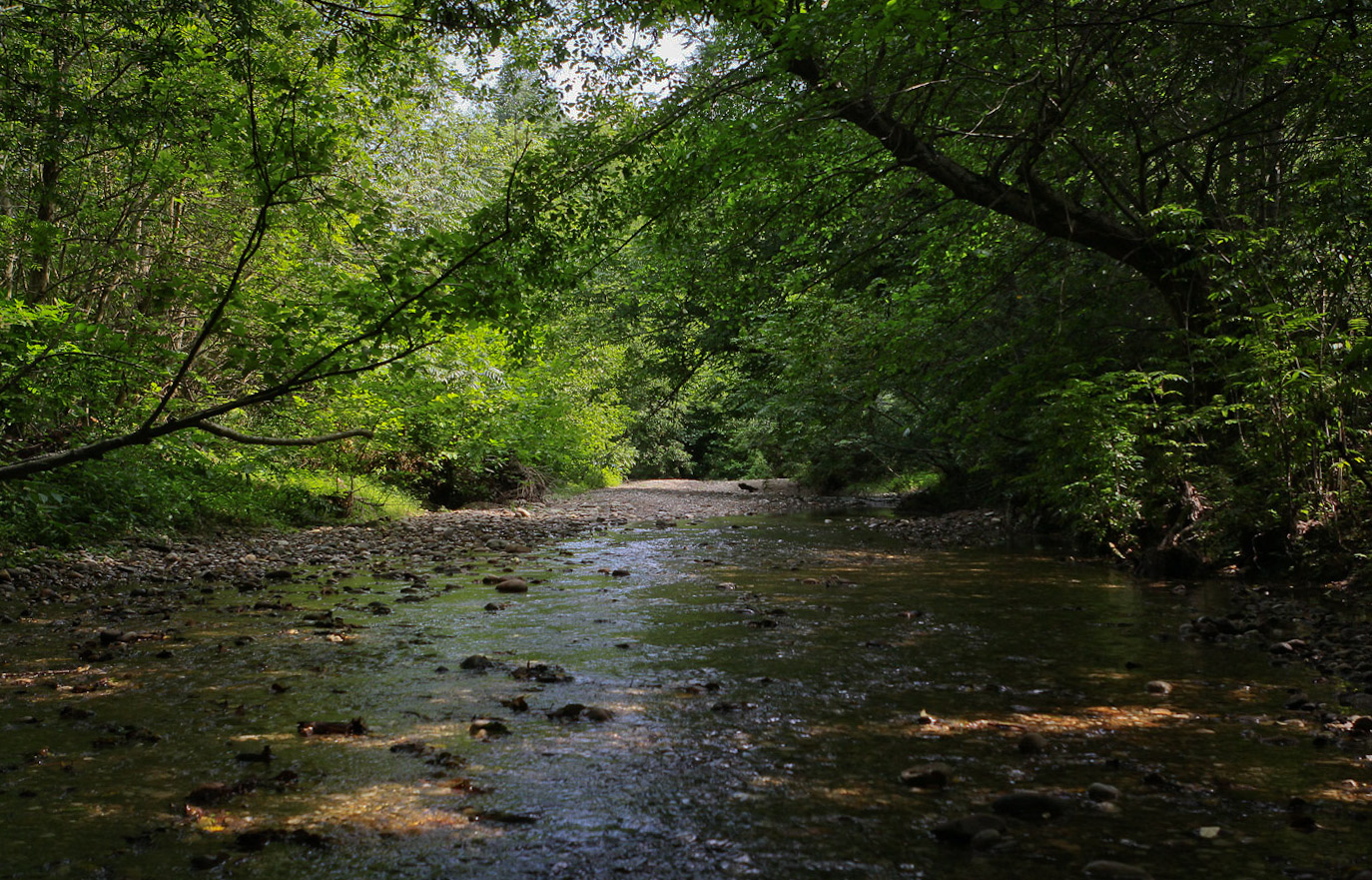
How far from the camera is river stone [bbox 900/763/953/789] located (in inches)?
111

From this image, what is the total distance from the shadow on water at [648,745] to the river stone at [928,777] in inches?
1.9

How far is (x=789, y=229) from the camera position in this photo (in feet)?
32.7

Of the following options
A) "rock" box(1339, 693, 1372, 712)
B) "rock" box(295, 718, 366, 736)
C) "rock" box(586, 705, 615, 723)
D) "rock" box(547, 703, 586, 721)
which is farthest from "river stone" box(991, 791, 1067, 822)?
"rock" box(295, 718, 366, 736)

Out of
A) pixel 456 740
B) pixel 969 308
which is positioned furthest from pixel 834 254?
pixel 456 740

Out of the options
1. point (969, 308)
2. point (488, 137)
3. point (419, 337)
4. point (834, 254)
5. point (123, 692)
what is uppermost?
point (488, 137)

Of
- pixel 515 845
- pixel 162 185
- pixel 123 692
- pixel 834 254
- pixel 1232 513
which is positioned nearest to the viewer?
pixel 515 845

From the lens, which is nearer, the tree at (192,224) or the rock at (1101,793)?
the rock at (1101,793)

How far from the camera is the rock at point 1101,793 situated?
270cm

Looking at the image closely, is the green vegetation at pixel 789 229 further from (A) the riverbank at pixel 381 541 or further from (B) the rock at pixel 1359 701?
(B) the rock at pixel 1359 701

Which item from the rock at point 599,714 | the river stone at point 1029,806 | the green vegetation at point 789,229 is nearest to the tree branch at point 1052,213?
the green vegetation at point 789,229

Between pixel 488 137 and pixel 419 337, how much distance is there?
89.3 ft

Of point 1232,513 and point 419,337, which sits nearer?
point 419,337

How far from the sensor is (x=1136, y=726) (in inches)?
138

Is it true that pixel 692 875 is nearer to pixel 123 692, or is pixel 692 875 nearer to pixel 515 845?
pixel 515 845
